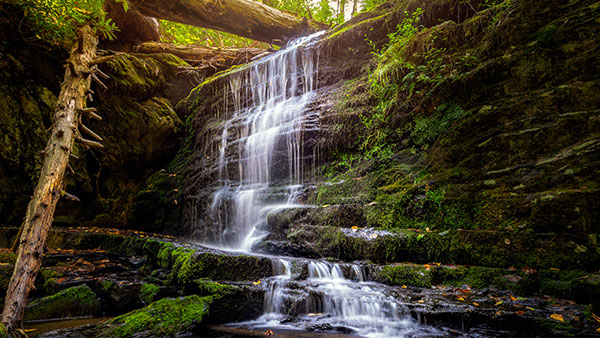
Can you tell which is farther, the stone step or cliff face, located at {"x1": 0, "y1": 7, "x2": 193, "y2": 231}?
cliff face, located at {"x1": 0, "y1": 7, "x2": 193, "y2": 231}

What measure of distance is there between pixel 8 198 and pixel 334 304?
30.0 feet

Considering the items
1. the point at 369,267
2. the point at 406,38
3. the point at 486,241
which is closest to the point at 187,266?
the point at 369,267

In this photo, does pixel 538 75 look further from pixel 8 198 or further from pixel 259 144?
pixel 8 198

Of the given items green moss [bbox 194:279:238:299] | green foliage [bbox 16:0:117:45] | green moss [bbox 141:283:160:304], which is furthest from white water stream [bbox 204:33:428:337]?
green foliage [bbox 16:0:117:45]

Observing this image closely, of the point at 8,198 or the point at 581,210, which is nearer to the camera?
the point at 581,210

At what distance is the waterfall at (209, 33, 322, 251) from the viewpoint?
23.0ft

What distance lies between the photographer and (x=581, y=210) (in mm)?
3176

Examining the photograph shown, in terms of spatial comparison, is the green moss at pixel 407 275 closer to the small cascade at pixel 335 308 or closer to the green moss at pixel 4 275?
the small cascade at pixel 335 308

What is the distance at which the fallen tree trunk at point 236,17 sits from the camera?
30.2ft

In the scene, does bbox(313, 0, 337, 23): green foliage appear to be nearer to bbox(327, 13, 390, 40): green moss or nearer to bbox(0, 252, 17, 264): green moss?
bbox(327, 13, 390, 40): green moss

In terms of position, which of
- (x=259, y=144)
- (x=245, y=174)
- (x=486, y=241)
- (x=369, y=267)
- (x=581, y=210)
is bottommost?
(x=369, y=267)

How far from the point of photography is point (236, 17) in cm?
1012

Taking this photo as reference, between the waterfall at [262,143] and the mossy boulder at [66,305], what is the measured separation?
305 centimetres

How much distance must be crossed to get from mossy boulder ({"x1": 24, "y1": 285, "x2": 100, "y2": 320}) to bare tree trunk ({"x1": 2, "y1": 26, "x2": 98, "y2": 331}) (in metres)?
0.85
